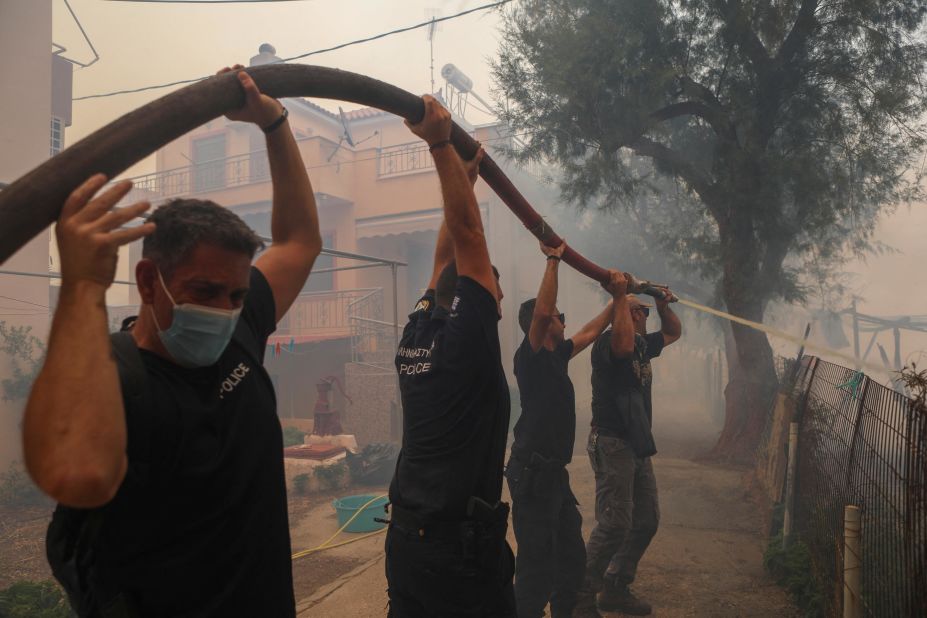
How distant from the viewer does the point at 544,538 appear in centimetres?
421

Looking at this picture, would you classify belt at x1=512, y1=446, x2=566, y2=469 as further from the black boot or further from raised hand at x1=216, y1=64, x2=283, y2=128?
raised hand at x1=216, y1=64, x2=283, y2=128

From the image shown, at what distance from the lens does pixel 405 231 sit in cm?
1694

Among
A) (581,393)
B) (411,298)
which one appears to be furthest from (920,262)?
(411,298)

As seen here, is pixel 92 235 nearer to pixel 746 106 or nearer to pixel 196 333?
pixel 196 333

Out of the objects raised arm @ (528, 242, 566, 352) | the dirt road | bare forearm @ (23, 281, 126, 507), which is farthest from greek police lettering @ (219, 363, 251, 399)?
the dirt road

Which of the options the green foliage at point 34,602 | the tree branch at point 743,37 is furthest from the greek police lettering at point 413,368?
the tree branch at point 743,37

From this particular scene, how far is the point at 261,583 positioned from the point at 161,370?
21.4 inches

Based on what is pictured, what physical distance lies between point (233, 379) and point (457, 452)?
1121mm

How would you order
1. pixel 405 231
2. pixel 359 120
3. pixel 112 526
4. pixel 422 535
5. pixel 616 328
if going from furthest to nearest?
1. pixel 359 120
2. pixel 405 231
3. pixel 616 328
4. pixel 422 535
5. pixel 112 526

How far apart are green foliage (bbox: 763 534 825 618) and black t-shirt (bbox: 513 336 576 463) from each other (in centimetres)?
207

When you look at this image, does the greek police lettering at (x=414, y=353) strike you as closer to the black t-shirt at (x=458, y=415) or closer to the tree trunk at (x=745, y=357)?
the black t-shirt at (x=458, y=415)

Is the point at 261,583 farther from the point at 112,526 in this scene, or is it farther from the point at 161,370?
the point at 161,370

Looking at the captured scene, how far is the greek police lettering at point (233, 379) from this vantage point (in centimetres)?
151

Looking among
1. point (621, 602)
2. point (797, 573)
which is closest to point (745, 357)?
point (797, 573)
